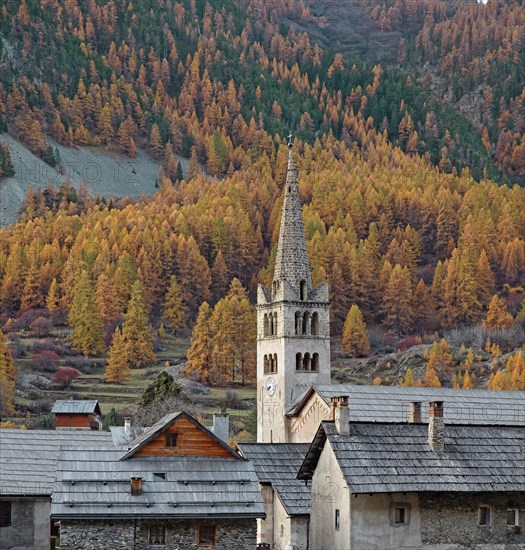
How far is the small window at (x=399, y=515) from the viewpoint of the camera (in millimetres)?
47719

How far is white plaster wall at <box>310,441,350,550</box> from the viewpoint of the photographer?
157 feet

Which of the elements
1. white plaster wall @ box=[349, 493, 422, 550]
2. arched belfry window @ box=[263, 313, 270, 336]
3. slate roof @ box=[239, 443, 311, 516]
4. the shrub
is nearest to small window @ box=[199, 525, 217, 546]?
white plaster wall @ box=[349, 493, 422, 550]

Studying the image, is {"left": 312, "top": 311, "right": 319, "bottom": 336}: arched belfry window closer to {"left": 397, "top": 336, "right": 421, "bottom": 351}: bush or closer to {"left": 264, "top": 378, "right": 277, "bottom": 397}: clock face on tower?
{"left": 264, "top": 378, "right": 277, "bottom": 397}: clock face on tower

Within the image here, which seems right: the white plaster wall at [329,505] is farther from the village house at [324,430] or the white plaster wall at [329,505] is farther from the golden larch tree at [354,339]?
the golden larch tree at [354,339]

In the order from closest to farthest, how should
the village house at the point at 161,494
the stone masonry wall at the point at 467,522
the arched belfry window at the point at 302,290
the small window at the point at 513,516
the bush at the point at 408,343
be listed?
the village house at the point at 161,494
the stone masonry wall at the point at 467,522
the small window at the point at 513,516
the arched belfry window at the point at 302,290
the bush at the point at 408,343

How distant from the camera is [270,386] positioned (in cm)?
8825

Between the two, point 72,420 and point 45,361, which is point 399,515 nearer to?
point 72,420

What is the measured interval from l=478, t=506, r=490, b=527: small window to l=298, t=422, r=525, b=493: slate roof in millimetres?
1129

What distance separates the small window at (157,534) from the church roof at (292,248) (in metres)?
42.0

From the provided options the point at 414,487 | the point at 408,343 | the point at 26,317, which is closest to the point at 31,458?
the point at 414,487

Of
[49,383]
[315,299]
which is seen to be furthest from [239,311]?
[315,299]

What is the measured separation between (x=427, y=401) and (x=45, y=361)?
279 feet

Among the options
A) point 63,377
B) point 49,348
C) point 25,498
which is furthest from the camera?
point 49,348

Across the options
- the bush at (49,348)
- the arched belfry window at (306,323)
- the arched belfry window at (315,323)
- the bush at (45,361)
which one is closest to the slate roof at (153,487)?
the arched belfry window at (306,323)
